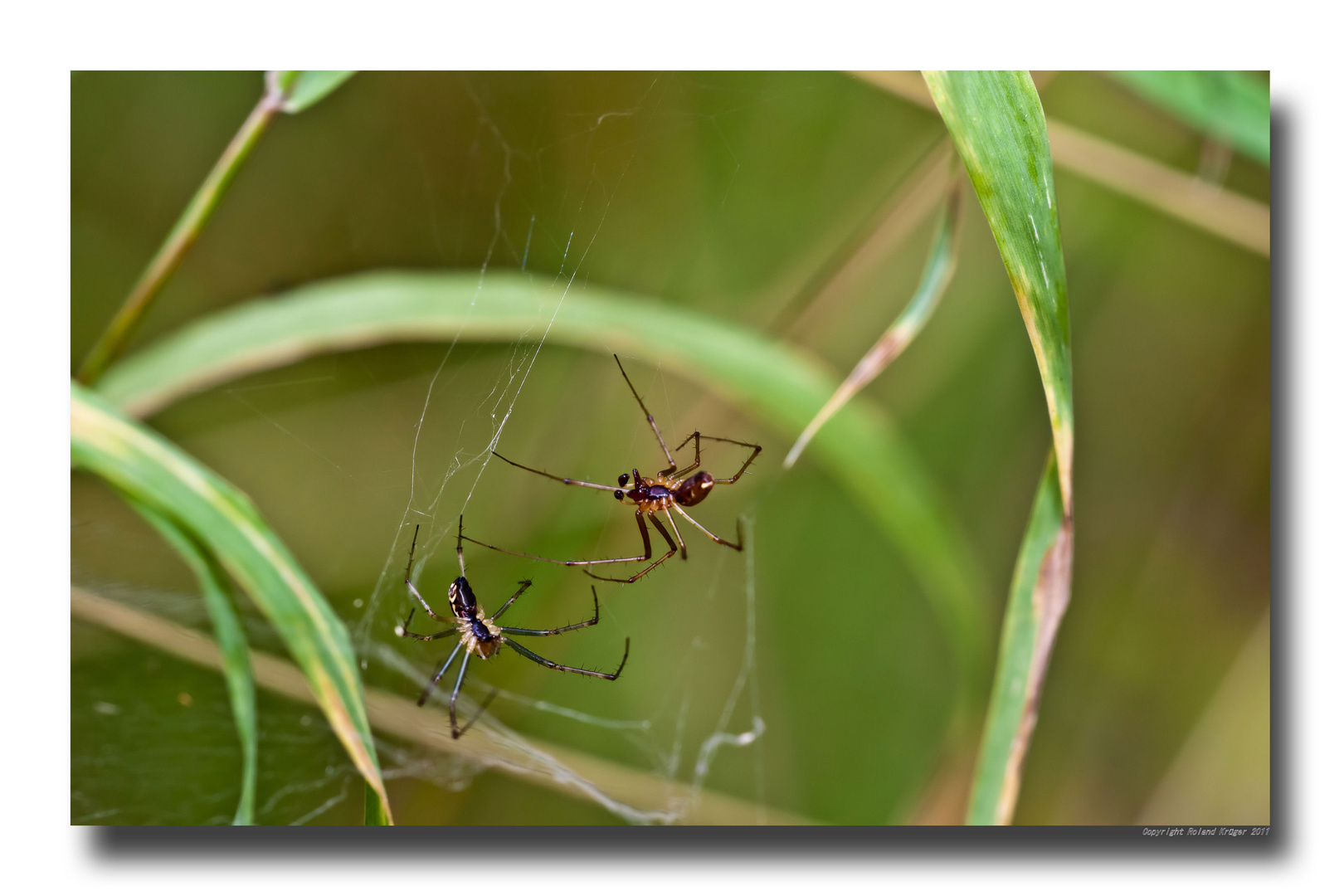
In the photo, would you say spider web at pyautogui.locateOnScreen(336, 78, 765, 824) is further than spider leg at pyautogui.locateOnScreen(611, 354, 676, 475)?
No

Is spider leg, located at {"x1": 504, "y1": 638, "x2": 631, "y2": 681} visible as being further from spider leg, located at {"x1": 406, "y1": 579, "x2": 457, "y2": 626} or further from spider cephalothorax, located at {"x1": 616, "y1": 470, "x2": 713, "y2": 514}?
spider cephalothorax, located at {"x1": 616, "y1": 470, "x2": 713, "y2": 514}

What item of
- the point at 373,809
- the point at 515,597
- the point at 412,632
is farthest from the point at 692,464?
the point at 373,809

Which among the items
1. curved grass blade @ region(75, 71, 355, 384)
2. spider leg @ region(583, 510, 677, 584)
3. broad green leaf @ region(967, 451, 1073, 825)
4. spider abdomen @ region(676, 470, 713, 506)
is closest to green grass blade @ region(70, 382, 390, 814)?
curved grass blade @ region(75, 71, 355, 384)

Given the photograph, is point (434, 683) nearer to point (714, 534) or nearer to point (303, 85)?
point (714, 534)

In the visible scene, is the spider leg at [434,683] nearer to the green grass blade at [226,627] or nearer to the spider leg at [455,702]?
the spider leg at [455,702]

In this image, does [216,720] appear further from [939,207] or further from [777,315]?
[939,207]

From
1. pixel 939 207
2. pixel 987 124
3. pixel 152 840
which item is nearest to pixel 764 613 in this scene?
pixel 939 207
